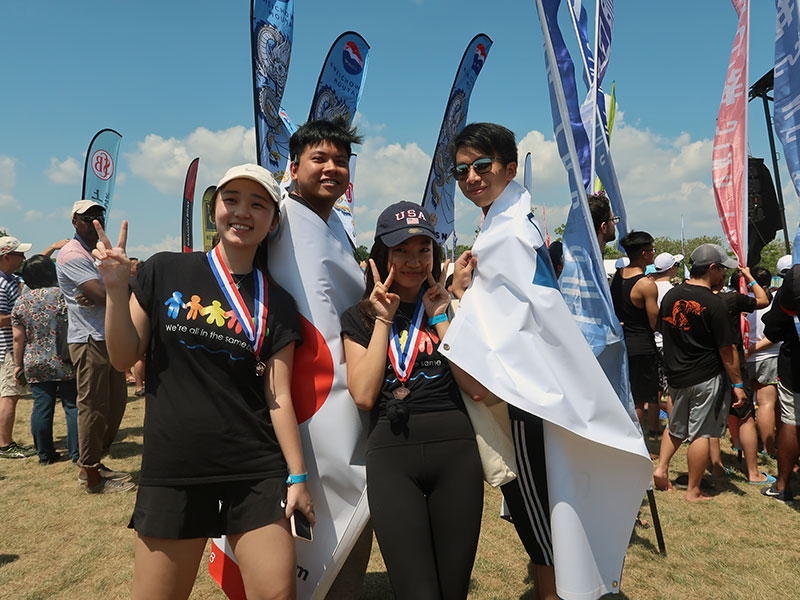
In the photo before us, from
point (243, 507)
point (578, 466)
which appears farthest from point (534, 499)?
point (243, 507)

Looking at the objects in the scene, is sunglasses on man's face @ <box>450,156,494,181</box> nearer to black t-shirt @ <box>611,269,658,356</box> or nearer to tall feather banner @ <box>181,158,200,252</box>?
black t-shirt @ <box>611,269,658,356</box>

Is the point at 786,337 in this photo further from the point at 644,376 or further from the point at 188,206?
the point at 188,206

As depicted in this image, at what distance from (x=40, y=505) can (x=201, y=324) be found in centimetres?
397

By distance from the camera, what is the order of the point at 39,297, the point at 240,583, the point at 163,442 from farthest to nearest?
1. the point at 39,297
2. the point at 240,583
3. the point at 163,442

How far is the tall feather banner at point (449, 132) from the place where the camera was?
27.5 ft

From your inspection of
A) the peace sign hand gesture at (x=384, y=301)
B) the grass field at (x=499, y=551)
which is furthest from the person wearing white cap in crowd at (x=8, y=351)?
the peace sign hand gesture at (x=384, y=301)

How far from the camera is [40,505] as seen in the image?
4371 mm

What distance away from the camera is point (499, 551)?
3.58 m

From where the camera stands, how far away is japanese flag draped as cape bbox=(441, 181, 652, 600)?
1828 mm

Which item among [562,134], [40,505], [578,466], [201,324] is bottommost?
[40,505]

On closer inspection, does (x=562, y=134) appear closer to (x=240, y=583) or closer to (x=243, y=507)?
(x=243, y=507)

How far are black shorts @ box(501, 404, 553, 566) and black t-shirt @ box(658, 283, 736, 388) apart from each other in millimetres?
3155

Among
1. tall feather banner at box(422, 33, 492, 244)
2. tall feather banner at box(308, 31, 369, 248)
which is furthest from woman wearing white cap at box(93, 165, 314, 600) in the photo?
tall feather banner at box(422, 33, 492, 244)

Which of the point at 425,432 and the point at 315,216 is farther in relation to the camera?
the point at 315,216
